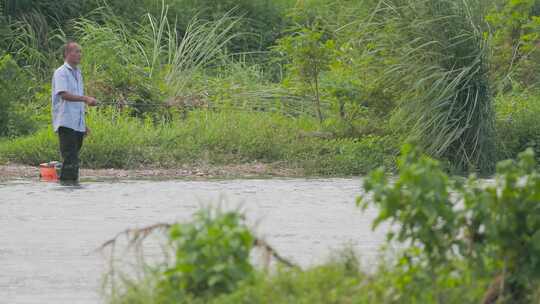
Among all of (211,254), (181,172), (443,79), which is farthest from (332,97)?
(211,254)

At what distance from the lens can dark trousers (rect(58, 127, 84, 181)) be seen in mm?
14096

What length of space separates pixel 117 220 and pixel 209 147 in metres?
5.60

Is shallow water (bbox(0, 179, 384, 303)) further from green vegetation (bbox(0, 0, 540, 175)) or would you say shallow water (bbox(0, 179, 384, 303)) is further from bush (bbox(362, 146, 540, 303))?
green vegetation (bbox(0, 0, 540, 175))

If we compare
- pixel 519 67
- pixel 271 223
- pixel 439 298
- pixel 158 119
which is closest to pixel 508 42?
pixel 519 67

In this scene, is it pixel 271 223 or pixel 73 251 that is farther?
pixel 271 223

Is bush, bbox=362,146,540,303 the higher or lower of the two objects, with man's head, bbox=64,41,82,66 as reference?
lower

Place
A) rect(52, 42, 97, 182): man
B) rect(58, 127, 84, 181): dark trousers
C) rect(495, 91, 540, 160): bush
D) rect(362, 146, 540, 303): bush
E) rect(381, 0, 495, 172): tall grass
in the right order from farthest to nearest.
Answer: rect(495, 91, 540, 160): bush
rect(381, 0, 495, 172): tall grass
rect(58, 127, 84, 181): dark trousers
rect(52, 42, 97, 182): man
rect(362, 146, 540, 303): bush

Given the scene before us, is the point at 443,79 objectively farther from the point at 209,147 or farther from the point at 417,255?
the point at 417,255

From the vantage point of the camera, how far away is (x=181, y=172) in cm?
1555

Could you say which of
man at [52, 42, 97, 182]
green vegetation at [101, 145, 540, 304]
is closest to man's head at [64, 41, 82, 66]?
man at [52, 42, 97, 182]

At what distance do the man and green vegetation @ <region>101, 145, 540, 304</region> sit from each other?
894 centimetres

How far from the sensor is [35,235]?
33.5ft

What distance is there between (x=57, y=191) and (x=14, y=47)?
9.32m

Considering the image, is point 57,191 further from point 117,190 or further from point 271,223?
point 271,223
